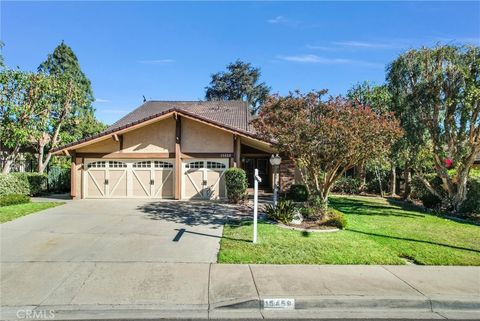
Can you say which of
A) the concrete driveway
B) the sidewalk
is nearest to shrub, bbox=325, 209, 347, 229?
the sidewalk

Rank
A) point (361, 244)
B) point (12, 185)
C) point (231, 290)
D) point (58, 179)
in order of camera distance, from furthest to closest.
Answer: point (58, 179) → point (12, 185) → point (361, 244) → point (231, 290)

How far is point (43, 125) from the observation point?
65.1ft

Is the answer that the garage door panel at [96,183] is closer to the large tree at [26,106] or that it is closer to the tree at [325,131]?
the large tree at [26,106]

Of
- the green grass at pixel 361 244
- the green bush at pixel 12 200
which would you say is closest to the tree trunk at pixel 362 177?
the green grass at pixel 361 244

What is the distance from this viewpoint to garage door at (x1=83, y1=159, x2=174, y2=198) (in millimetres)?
17234

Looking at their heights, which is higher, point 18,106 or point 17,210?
→ point 18,106

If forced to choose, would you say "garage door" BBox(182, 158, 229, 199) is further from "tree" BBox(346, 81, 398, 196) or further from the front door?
"tree" BBox(346, 81, 398, 196)

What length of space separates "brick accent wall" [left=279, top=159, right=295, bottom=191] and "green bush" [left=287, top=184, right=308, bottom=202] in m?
1.17

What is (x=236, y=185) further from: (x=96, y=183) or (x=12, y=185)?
(x=12, y=185)

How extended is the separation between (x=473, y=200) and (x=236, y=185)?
9.88 m

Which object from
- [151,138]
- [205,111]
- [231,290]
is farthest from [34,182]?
[231,290]

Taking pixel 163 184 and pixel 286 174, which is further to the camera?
pixel 286 174

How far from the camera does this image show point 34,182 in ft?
61.5

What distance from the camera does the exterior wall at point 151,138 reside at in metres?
17.1
